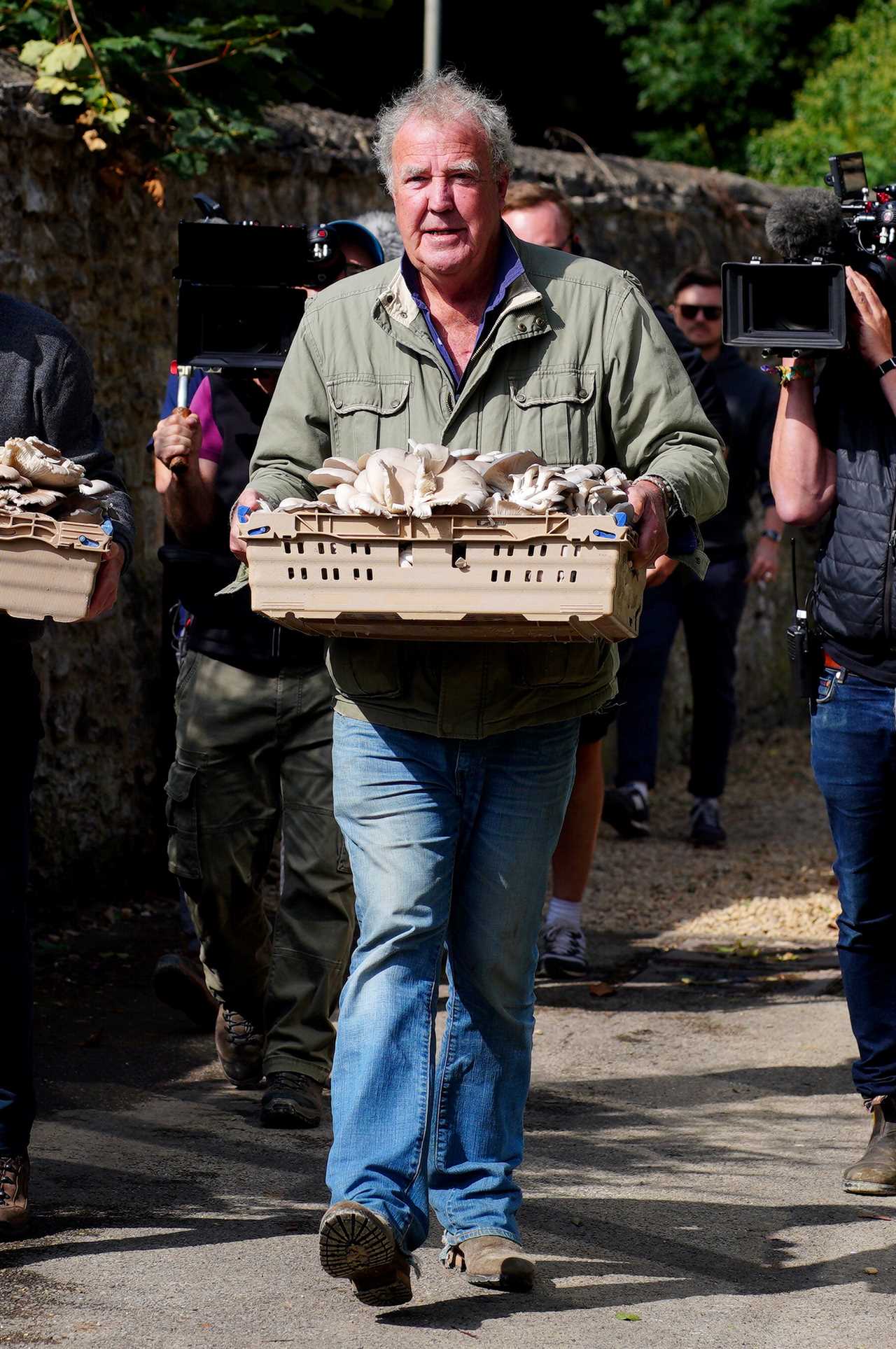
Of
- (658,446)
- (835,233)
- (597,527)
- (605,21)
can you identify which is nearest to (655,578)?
(835,233)

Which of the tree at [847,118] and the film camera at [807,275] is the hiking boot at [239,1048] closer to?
the film camera at [807,275]

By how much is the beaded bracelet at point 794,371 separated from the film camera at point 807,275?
2.1 inches

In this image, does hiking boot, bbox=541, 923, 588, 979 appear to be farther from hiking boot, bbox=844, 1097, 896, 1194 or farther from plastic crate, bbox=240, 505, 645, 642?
plastic crate, bbox=240, 505, 645, 642

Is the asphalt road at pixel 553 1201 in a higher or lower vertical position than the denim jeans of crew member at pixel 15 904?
lower

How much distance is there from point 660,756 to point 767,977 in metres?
3.89

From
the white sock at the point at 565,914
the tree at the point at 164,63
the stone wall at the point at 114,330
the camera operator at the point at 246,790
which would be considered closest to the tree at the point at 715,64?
the stone wall at the point at 114,330

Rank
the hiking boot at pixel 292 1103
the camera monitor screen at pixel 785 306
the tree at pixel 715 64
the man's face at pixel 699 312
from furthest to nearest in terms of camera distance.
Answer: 1. the tree at pixel 715 64
2. the man's face at pixel 699 312
3. the hiking boot at pixel 292 1103
4. the camera monitor screen at pixel 785 306

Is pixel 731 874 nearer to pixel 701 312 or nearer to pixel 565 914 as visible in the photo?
pixel 565 914

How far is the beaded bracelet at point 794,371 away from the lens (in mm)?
4469

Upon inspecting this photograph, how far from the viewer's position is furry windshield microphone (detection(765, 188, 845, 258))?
4.44m

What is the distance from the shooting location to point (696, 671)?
9000 millimetres

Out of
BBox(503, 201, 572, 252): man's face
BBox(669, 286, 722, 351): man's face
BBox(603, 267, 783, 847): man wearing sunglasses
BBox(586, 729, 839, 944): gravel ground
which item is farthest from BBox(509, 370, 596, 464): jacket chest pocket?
BBox(669, 286, 722, 351): man's face

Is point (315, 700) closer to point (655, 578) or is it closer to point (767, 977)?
point (655, 578)

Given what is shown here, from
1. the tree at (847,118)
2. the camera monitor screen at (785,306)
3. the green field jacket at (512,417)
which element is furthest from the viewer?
the tree at (847,118)
